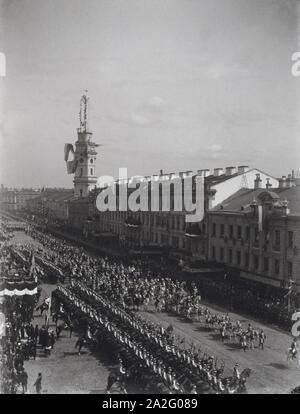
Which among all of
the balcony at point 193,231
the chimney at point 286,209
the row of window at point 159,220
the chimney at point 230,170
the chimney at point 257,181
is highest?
the chimney at point 230,170

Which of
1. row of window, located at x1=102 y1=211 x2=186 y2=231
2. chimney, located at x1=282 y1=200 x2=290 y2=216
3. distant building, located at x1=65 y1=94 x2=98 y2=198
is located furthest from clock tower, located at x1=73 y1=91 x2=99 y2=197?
chimney, located at x1=282 y1=200 x2=290 y2=216

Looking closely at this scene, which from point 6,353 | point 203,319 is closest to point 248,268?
point 203,319

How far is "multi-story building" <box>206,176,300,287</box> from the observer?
38.1m

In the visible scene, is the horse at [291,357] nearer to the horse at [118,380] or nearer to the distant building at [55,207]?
the horse at [118,380]

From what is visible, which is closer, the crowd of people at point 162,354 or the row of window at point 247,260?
the crowd of people at point 162,354

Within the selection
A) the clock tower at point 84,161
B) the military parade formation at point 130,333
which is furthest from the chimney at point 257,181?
the clock tower at point 84,161

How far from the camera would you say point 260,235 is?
1636 inches

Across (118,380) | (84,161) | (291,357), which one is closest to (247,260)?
(291,357)

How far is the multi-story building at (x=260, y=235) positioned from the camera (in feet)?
125

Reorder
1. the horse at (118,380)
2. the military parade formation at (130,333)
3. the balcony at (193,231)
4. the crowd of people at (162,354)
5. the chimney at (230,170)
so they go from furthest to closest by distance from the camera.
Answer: the chimney at (230,170), the balcony at (193,231), the military parade formation at (130,333), the horse at (118,380), the crowd of people at (162,354)

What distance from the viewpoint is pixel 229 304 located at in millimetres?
37312

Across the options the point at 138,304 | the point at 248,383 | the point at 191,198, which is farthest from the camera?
the point at 191,198

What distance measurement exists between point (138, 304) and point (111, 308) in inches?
191
